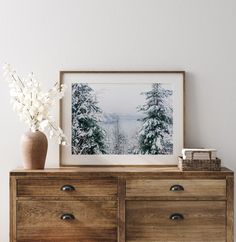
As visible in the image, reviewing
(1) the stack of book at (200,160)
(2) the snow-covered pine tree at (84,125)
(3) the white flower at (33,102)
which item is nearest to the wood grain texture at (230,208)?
(1) the stack of book at (200,160)

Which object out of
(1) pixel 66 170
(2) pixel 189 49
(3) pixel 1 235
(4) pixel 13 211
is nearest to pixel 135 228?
(1) pixel 66 170

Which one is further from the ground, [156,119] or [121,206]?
[156,119]

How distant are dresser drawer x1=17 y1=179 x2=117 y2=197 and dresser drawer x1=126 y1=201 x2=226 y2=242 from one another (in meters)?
0.17

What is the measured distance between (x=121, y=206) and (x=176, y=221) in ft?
1.16

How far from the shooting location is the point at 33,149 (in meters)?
2.98

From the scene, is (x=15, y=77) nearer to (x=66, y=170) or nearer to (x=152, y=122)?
(x=66, y=170)

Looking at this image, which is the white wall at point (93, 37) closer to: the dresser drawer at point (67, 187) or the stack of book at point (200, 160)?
the dresser drawer at point (67, 187)

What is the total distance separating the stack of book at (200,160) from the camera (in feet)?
9.71

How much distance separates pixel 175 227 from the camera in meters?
2.92

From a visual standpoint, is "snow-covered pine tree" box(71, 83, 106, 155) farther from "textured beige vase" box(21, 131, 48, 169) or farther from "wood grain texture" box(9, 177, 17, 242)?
"wood grain texture" box(9, 177, 17, 242)

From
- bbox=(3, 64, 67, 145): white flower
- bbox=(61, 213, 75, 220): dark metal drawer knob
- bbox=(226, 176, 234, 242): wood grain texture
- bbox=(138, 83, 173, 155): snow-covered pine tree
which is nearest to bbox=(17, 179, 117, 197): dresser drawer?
bbox=(61, 213, 75, 220): dark metal drawer knob

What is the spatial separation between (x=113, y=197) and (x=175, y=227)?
43cm

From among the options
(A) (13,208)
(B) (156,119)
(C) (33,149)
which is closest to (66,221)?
(A) (13,208)

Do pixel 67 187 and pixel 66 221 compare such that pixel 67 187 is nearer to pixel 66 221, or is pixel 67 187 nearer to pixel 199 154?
pixel 66 221
